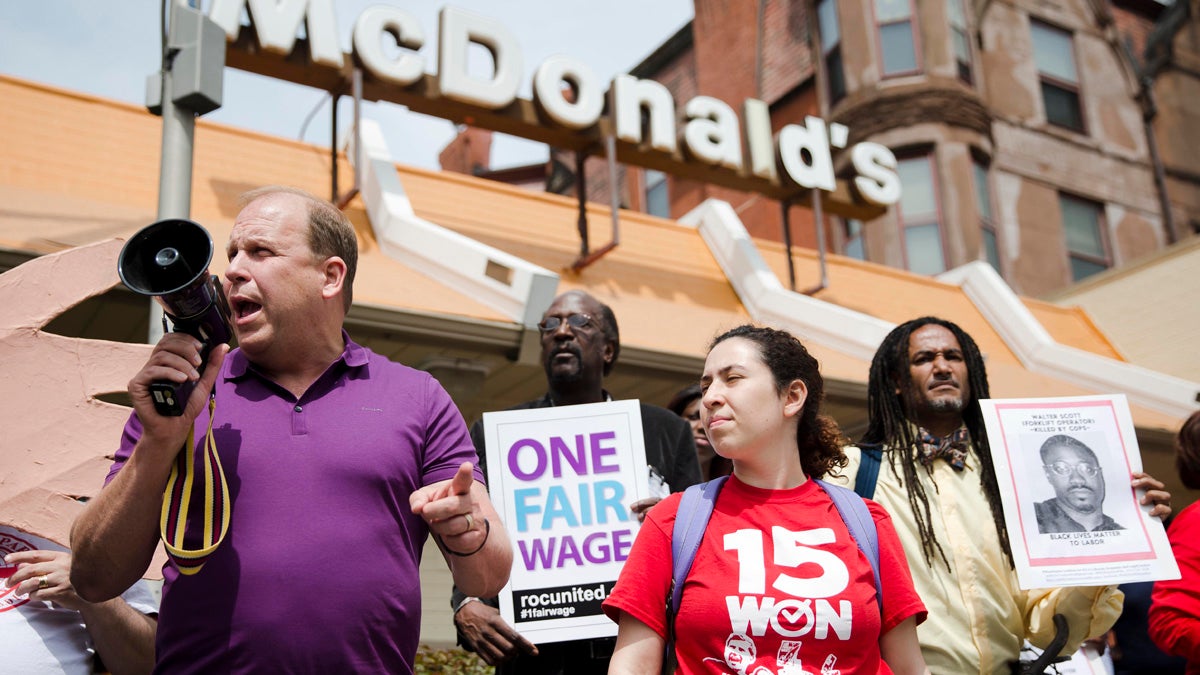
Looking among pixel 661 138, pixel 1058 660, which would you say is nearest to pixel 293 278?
pixel 1058 660

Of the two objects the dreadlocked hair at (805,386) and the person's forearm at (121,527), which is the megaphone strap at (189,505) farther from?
the dreadlocked hair at (805,386)

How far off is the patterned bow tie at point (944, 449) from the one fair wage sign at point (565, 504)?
966mm

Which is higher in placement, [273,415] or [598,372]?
[598,372]

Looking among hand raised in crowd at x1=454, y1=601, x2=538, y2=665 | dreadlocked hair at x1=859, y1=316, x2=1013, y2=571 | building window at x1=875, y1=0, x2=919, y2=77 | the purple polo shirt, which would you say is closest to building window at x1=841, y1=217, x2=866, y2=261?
building window at x1=875, y1=0, x2=919, y2=77

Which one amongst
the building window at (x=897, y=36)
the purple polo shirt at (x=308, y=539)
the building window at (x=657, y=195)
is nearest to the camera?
the purple polo shirt at (x=308, y=539)

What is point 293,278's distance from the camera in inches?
93.5

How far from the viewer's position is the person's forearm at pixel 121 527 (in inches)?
82.4

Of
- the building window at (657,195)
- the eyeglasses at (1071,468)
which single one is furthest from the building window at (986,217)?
the eyeglasses at (1071,468)

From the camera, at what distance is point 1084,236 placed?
62.9ft

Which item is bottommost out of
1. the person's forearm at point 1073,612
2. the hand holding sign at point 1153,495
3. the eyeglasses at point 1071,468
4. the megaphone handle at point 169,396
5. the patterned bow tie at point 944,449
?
the person's forearm at point 1073,612

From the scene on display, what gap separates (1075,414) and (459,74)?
802 centimetres

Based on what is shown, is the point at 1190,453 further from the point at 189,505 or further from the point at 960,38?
the point at 960,38

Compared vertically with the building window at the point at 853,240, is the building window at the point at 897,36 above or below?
above

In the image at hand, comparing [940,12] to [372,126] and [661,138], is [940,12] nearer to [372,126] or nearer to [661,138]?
[661,138]
